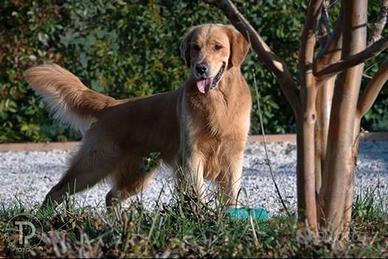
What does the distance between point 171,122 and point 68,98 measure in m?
0.87

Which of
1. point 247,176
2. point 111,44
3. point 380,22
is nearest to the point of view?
point 380,22

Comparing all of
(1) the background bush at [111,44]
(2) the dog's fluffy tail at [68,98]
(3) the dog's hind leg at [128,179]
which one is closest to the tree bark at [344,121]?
(3) the dog's hind leg at [128,179]

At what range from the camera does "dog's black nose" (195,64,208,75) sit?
6180 mm

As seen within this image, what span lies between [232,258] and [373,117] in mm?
7383

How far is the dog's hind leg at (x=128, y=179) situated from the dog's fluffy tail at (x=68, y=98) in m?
0.43

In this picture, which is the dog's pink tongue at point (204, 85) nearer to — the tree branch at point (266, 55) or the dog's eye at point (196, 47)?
the dog's eye at point (196, 47)

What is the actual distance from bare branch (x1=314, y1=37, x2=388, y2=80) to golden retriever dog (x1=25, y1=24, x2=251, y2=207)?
1943mm

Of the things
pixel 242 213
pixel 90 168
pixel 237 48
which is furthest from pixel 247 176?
pixel 242 213

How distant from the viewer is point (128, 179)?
22.5 ft

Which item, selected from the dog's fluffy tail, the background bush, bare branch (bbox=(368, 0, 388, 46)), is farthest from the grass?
the background bush

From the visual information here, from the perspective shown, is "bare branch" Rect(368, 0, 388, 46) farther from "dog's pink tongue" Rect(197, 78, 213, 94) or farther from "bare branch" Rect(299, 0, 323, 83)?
"dog's pink tongue" Rect(197, 78, 213, 94)

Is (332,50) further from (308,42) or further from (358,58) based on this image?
(358,58)

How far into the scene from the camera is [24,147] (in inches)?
409

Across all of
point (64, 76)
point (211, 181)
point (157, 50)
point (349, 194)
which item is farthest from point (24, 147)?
point (349, 194)
